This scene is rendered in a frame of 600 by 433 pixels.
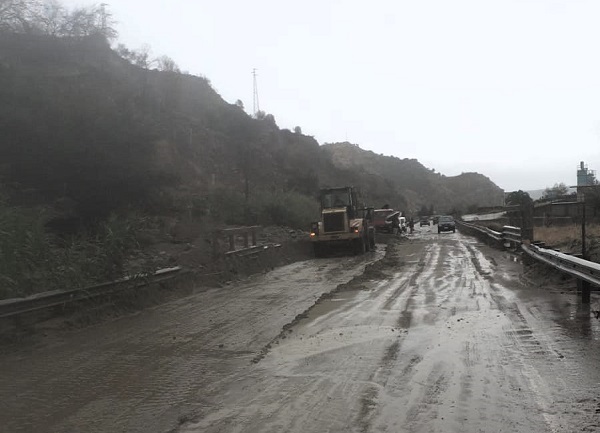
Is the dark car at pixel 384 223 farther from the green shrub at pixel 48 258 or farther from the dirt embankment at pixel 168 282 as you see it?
the green shrub at pixel 48 258

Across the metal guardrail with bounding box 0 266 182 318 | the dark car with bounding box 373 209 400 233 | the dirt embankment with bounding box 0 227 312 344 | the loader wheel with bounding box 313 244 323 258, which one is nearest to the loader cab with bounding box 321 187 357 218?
the loader wheel with bounding box 313 244 323 258

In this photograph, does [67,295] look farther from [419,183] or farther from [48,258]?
[419,183]

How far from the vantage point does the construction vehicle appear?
2519cm

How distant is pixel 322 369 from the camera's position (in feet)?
20.8

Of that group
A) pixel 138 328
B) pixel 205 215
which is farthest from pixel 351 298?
pixel 205 215

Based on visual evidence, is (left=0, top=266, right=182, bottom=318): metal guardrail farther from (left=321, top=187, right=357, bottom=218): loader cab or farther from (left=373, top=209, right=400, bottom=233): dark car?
(left=373, top=209, right=400, bottom=233): dark car

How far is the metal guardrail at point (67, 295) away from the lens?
8359 millimetres

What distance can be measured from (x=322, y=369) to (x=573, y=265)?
6.62m

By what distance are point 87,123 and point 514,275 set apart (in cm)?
2097

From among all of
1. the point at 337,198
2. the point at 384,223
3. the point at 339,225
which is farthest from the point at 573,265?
the point at 384,223

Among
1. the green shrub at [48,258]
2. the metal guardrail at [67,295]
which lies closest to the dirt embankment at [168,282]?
the metal guardrail at [67,295]

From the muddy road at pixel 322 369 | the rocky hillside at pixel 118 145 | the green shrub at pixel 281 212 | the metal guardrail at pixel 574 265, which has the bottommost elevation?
the muddy road at pixel 322 369

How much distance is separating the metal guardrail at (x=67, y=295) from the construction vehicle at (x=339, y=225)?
13.2m

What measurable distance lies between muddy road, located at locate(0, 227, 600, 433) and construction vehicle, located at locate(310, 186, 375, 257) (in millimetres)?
13511
